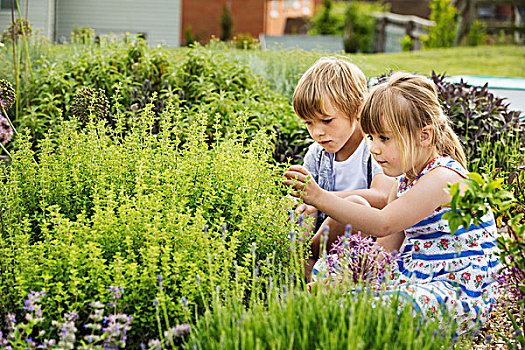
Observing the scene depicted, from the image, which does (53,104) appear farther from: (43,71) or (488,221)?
(488,221)

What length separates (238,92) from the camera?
5238 mm

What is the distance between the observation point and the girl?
2.58 metres

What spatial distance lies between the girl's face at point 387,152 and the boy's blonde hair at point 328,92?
63 cm

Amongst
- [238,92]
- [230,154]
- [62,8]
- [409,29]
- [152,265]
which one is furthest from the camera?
[409,29]

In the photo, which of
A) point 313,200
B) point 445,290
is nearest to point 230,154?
point 313,200

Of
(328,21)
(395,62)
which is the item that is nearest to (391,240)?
(395,62)

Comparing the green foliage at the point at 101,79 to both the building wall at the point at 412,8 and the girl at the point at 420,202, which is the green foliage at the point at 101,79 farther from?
the building wall at the point at 412,8

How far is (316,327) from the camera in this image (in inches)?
74.8

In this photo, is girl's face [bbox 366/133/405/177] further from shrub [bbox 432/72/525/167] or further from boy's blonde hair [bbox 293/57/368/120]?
shrub [bbox 432/72/525/167]

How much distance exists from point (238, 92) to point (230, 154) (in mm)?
2360

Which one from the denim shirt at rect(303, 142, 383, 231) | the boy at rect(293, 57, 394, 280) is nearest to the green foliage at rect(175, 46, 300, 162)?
the denim shirt at rect(303, 142, 383, 231)

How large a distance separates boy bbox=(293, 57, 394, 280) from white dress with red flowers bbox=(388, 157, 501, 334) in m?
0.64

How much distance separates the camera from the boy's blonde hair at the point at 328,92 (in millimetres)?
3342

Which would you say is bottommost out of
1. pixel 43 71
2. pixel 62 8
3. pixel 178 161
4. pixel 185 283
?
pixel 185 283
